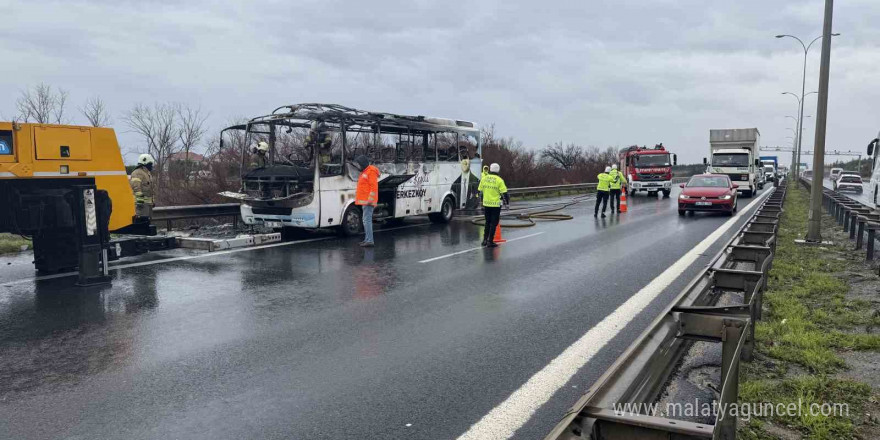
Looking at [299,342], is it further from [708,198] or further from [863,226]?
[708,198]

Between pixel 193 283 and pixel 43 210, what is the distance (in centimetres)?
200

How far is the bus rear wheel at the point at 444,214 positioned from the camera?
16797 millimetres

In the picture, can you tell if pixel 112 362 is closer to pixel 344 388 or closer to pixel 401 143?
pixel 344 388

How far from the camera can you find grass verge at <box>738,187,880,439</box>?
146 inches

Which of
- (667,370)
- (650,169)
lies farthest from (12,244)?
(650,169)

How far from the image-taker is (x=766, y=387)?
4227 mm

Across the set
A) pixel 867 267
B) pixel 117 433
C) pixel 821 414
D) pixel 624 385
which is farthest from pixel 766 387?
pixel 867 267

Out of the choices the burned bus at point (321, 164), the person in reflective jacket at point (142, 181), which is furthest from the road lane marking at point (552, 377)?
the person in reflective jacket at point (142, 181)

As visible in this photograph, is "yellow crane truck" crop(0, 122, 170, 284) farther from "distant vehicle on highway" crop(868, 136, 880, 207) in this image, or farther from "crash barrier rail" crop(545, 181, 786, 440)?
"distant vehicle on highway" crop(868, 136, 880, 207)

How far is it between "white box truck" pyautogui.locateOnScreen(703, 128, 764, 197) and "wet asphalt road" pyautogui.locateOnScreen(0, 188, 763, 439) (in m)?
24.1

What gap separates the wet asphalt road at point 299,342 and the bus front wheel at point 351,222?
293cm

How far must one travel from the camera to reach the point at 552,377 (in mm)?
4602

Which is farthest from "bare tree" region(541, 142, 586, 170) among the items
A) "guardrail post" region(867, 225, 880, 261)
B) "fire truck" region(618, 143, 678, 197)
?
"guardrail post" region(867, 225, 880, 261)

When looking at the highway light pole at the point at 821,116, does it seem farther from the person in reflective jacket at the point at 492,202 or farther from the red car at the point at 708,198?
the red car at the point at 708,198
